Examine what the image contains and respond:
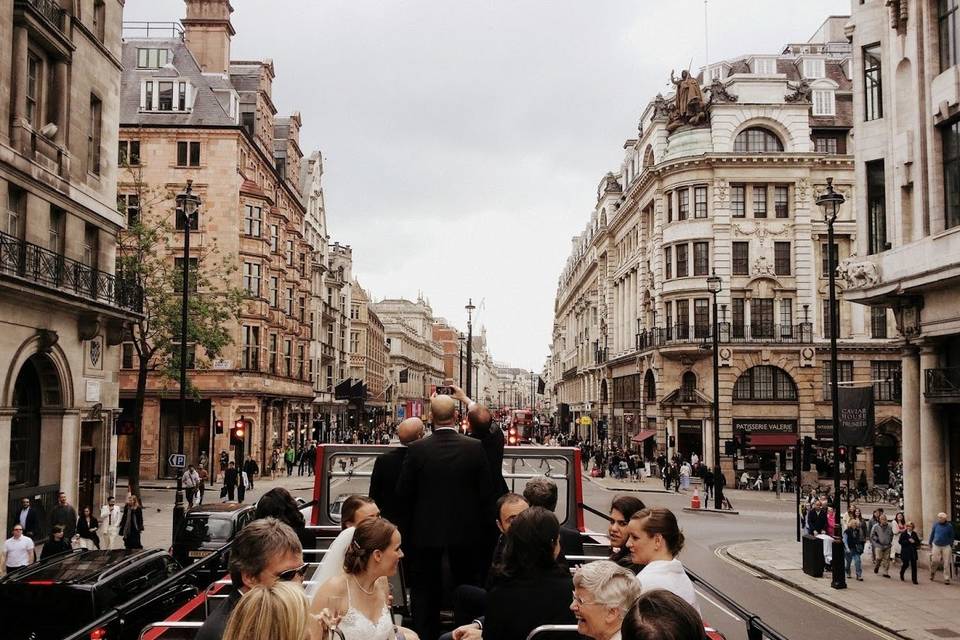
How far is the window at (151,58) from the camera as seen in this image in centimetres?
4869

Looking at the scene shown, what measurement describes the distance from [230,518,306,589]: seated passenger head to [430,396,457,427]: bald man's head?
2.25 meters

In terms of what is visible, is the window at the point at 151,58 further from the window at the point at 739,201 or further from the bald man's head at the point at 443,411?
the bald man's head at the point at 443,411

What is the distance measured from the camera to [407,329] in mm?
143000

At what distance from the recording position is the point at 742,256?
51.0 m

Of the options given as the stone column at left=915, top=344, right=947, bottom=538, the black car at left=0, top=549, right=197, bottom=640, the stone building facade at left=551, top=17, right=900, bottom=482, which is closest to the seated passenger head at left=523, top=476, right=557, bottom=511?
the black car at left=0, top=549, right=197, bottom=640

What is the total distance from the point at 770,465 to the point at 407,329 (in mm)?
98518

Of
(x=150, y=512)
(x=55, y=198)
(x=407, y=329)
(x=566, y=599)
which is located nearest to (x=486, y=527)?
(x=566, y=599)

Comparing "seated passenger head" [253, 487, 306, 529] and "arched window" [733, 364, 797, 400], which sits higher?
"arched window" [733, 364, 797, 400]

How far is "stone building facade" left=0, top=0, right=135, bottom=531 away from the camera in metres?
20.8

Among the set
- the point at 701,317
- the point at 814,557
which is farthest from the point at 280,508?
the point at 701,317

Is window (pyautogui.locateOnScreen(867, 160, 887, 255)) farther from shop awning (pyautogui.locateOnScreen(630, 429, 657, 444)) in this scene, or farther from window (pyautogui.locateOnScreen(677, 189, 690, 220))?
shop awning (pyautogui.locateOnScreen(630, 429, 657, 444))

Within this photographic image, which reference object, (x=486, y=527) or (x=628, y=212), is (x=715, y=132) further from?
(x=486, y=527)

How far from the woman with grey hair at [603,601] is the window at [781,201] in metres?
50.8

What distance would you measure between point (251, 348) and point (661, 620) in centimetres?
4628
